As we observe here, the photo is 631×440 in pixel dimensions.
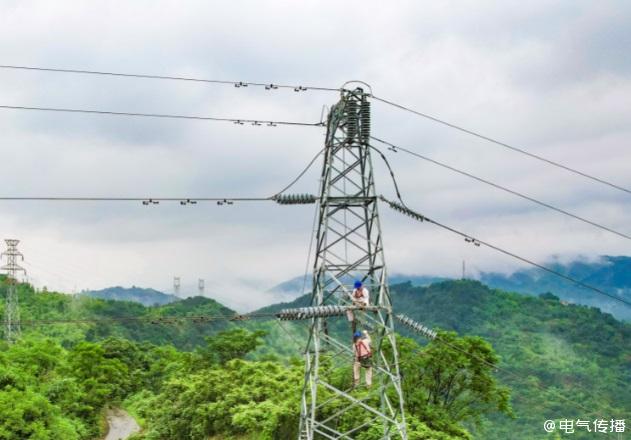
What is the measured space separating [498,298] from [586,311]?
20725mm

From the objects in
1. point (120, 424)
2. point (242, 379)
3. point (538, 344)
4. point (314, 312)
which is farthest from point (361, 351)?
point (538, 344)

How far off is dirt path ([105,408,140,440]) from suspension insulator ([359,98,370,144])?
40.6 metres

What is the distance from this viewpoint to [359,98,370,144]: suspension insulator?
2064 centimetres

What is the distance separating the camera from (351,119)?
68.1 feet

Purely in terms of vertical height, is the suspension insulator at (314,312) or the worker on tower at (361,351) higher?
the suspension insulator at (314,312)

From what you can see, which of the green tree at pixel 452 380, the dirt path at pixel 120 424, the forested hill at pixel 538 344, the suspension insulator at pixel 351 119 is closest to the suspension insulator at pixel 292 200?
the suspension insulator at pixel 351 119

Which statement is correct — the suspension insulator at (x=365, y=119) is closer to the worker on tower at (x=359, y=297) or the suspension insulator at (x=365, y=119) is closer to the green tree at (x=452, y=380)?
the worker on tower at (x=359, y=297)

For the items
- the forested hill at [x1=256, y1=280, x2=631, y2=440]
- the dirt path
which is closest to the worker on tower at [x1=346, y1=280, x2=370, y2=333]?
the dirt path

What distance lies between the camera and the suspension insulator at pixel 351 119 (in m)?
20.8

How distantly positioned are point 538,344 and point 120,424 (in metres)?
101

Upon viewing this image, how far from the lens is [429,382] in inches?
1537

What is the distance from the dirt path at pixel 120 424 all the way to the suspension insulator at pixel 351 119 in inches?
Answer: 1588

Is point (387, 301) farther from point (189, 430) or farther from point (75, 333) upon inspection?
point (75, 333)

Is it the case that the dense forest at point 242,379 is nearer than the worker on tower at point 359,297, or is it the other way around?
the worker on tower at point 359,297
